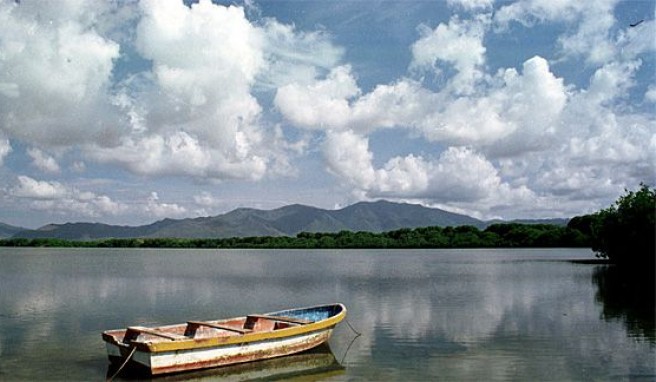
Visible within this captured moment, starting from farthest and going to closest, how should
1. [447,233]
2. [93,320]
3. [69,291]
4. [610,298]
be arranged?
[447,233]
[69,291]
[610,298]
[93,320]

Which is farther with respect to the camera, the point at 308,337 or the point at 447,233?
the point at 447,233

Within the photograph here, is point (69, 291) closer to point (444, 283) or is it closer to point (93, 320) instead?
point (93, 320)

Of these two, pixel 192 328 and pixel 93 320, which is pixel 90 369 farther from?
pixel 93 320

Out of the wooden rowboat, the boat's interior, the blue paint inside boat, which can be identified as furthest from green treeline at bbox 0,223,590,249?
the wooden rowboat

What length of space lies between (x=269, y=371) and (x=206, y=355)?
73.5 inches

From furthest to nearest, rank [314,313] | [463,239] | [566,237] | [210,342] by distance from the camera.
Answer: [463,239] < [566,237] < [314,313] < [210,342]

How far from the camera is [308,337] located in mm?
20672

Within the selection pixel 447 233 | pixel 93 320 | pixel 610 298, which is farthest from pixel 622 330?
pixel 447 233

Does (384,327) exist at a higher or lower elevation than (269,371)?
higher

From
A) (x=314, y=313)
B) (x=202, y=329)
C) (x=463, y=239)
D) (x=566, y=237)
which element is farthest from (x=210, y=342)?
(x=463, y=239)

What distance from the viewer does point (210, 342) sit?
1789cm

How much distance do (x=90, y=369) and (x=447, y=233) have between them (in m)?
170

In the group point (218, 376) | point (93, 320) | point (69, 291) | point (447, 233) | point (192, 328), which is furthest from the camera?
point (447, 233)

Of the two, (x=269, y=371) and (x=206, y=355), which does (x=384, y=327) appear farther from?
(x=206, y=355)
